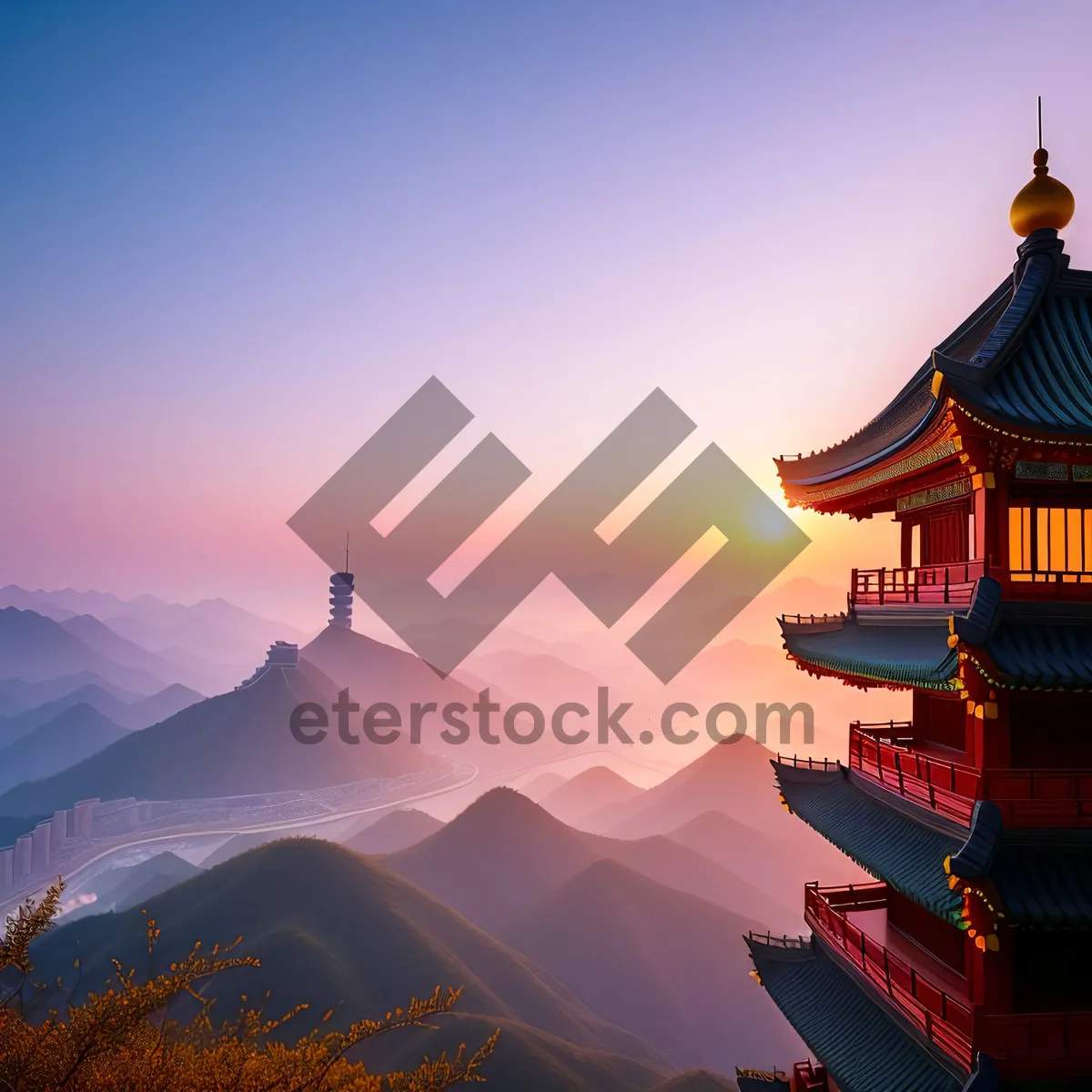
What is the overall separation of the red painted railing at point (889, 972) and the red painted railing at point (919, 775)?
2.88 meters

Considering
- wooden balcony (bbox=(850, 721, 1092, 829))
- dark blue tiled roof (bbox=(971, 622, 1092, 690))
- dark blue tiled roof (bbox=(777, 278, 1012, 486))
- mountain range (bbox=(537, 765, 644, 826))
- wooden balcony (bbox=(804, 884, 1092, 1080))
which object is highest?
dark blue tiled roof (bbox=(777, 278, 1012, 486))

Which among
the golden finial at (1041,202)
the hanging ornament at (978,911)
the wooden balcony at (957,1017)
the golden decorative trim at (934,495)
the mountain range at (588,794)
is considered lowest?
the mountain range at (588,794)

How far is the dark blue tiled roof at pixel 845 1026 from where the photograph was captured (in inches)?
459

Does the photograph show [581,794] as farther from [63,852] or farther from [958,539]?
[958,539]

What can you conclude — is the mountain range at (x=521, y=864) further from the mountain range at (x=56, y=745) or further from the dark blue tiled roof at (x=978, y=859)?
the mountain range at (x=56, y=745)

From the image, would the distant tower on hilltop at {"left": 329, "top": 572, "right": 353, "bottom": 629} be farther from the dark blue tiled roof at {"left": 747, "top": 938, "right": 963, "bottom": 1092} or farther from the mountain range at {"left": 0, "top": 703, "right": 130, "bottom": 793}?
the dark blue tiled roof at {"left": 747, "top": 938, "right": 963, "bottom": 1092}

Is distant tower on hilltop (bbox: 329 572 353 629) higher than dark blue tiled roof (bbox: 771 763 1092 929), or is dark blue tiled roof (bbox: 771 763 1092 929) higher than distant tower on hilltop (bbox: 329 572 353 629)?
distant tower on hilltop (bbox: 329 572 353 629)

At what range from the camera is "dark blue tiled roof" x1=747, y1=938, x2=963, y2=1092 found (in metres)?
11.6

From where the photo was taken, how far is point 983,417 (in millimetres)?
10273

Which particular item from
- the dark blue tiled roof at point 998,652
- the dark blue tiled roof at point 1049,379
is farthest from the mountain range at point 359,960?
the dark blue tiled roof at point 1049,379

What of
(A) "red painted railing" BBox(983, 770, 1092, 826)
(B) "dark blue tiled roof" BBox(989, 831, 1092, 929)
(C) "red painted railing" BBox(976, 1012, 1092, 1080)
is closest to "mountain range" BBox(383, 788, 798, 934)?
(C) "red painted railing" BBox(976, 1012, 1092, 1080)

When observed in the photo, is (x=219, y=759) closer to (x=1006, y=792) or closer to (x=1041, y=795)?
(x=1006, y=792)

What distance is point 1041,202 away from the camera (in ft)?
44.0

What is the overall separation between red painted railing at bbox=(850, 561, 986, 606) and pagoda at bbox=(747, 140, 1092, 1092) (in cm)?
6
